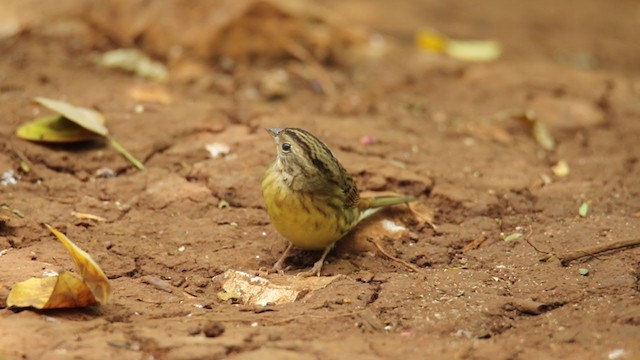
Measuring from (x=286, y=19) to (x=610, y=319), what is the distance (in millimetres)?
4827

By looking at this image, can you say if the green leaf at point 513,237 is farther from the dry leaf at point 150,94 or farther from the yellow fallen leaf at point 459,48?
the yellow fallen leaf at point 459,48

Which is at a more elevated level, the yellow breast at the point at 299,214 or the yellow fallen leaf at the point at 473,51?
the yellow breast at the point at 299,214

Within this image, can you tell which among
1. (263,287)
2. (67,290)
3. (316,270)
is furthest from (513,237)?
(67,290)

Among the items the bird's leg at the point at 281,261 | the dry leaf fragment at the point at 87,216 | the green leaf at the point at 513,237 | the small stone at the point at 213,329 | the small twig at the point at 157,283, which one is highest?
the small stone at the point at 213,329

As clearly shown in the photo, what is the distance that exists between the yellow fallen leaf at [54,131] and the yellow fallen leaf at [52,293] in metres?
2.02

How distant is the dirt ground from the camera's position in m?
4.23

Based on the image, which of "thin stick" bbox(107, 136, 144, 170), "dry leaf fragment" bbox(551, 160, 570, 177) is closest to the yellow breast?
"thin stick" bbox(107, 136, 144, 170)

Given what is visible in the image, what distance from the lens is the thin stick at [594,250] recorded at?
5.01m

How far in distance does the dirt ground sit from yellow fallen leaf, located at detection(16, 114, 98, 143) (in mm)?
74

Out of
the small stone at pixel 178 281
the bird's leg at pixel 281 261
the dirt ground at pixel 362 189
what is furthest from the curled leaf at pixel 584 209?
the small stone at pixel 178 281

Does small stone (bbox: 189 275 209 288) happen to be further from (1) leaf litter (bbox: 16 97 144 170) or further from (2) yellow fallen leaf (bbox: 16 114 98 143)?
(2) yellow fallen leaf (bbox: 16 114 98 143)

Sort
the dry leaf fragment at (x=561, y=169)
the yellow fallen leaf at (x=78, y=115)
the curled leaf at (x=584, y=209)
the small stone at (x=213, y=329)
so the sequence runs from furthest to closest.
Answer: the dry leaf fragment at (x=561, y=169) → the yellow fallen leaf at (x=78, y=115) → the curled leaf at (x=584, y=209) → the small stone at (x=213, y=329)

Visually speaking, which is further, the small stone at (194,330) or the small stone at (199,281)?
the small stone at (199,281)

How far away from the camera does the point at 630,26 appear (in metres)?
11.3
